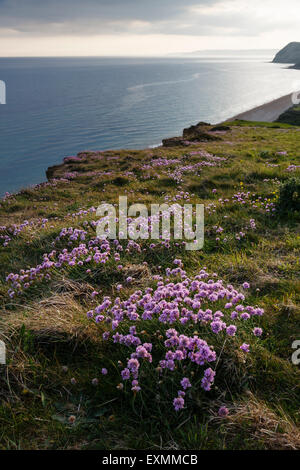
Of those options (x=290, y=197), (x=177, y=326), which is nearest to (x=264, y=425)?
(x=177, y=326)

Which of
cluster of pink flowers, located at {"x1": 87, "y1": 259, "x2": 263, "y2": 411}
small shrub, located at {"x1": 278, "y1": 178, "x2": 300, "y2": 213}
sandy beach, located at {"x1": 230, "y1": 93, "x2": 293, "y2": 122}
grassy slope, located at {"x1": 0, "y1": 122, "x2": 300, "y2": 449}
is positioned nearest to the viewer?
grassy slope, located at {"x1": 0, "y1": 122, "x2": 300, "y2": 449}

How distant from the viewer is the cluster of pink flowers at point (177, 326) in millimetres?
3342

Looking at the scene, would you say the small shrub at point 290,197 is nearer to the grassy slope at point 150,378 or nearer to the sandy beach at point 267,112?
the grassy slope at point 150,378

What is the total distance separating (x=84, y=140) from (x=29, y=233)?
203 ft

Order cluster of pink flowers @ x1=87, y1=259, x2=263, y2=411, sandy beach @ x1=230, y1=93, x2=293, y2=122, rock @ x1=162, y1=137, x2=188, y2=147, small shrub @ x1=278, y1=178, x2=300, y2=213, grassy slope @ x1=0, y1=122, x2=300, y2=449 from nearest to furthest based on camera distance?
1. grassy slope @ x1=0, y1=122, x2=300, y2=449
2. cluster of pink flowers @ x1=87, y1=259, x2=263, y2=411
3. small shrub @ x1=278, y1=178, x2=300, y2=213
4. rock @ x1=162, y1=137, x2=188, y2=147
5. sandy beach @ x1=230, y1=93, x2=293, y2=122

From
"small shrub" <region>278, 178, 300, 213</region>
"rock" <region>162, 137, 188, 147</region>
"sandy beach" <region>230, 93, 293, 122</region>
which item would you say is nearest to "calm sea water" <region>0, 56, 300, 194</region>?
"sandy beach" <region>230, 93, 293, 122</region>

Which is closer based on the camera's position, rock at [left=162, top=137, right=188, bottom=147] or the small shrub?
the small shrub

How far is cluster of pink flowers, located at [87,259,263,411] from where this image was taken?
334cm

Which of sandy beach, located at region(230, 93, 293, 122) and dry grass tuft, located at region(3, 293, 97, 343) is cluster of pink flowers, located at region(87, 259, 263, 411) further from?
sandy beach, located at region(230, 93, 293, 122)

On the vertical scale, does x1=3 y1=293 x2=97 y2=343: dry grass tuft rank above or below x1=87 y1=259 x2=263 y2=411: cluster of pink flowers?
below

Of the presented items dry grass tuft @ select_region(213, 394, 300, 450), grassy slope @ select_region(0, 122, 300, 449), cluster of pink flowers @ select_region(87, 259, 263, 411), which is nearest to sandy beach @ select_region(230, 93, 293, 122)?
grassy slope @ select_region(0, 122, 300, 449)

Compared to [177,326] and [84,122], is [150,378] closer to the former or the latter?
[177,326]

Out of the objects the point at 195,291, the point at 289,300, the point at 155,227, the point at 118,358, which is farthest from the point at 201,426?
the point at 155,227

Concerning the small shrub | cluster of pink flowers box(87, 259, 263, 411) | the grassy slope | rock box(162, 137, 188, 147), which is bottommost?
the grassy slope
